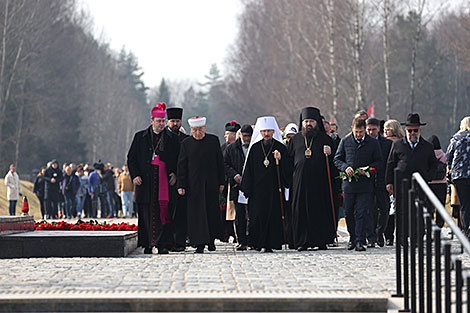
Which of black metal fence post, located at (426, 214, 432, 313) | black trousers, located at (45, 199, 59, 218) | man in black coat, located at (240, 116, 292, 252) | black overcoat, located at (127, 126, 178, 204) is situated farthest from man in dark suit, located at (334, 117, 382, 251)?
black trousers, located at (45, 199, 59, 218)

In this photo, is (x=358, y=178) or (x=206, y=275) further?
(x=358, y=178)

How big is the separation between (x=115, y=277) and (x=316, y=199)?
545 cm

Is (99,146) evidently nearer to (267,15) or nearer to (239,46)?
(239,46)

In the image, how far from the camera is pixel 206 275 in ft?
32.7

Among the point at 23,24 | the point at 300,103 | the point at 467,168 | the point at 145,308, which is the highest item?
the point at 23,24

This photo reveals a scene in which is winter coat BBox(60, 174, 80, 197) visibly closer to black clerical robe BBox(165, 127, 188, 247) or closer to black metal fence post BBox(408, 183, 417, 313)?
black clerical robe BBox(165, 127, 188, 247)

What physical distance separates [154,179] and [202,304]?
6.47 m

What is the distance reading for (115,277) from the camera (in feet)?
31.6

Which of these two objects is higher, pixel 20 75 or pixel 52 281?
pixel 20 75

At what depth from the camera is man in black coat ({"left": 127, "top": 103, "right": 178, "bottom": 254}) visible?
1415 centimetres

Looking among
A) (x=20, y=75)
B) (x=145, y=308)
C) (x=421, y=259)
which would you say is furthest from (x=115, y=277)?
(x=20, y=75)

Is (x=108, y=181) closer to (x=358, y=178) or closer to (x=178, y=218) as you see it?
(x=178, y=218)

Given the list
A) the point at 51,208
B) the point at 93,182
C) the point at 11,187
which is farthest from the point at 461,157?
the point at 93,182

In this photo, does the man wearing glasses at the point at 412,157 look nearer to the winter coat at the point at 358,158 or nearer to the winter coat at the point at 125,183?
the winter coat at the point at 358,158
